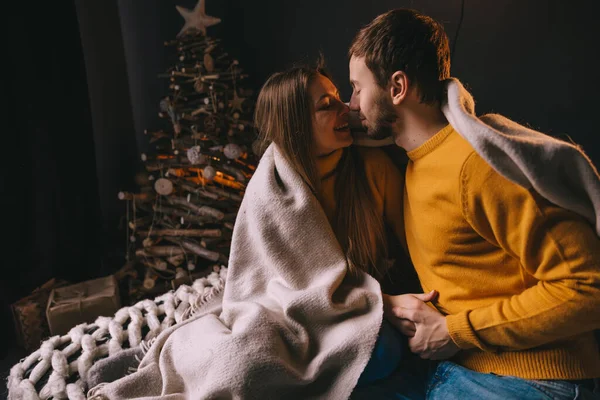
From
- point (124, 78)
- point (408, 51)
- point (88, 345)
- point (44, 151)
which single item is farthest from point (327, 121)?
point (124, 78)

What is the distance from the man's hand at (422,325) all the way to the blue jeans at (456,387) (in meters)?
0.06

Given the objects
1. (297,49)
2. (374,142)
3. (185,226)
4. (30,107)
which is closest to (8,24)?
(30,107)

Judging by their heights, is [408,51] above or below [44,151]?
above

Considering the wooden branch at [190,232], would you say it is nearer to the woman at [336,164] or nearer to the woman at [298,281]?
the woman at [298,281]

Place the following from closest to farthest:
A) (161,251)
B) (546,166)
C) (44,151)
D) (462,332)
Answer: (546,166) < (462,332) < (44,151) < (161,251)

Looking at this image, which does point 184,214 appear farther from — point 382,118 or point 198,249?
point 382,118

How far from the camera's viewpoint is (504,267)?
1071 mm

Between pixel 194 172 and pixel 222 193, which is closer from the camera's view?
pixel 222 193

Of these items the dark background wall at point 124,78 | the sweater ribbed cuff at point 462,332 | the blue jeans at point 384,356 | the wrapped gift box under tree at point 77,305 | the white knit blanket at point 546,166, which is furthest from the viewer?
the wrapped gift box under tree at point 77,305

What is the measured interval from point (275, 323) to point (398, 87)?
72 cm

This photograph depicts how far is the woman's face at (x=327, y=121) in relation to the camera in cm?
136

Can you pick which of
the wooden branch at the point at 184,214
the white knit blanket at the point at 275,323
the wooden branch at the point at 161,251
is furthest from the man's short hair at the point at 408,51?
the wooden branch at the point at 161,251

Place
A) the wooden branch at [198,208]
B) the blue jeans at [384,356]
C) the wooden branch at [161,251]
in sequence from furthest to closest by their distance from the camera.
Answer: the wooden branch at [161,251] → the wooden branch at [198,208] → the blue jeans at [384,356]

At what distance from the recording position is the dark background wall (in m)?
1.68
